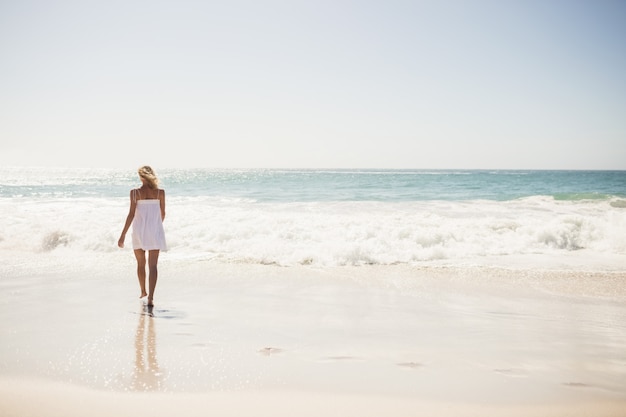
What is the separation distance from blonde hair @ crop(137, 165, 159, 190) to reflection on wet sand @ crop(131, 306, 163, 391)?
72.1 inches

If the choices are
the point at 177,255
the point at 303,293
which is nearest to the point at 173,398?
the point at 303,293

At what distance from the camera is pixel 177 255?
1022cm

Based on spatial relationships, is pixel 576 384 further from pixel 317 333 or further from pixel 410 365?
pixel 317 333

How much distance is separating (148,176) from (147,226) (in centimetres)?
69

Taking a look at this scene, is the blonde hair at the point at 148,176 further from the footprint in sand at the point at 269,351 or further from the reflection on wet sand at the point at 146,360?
the footprint in sand at the point at 269,351

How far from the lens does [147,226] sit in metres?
6.14

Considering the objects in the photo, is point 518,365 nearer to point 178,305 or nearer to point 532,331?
point 532,331

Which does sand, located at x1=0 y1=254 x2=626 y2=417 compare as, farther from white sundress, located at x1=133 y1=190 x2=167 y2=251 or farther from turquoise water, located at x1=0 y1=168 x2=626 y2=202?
turquoise water, located at x1=0 y1=168 x2=626 y2=202

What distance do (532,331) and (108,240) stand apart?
398 inches

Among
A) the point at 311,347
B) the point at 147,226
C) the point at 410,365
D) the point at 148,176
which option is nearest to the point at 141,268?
the point at 147,226

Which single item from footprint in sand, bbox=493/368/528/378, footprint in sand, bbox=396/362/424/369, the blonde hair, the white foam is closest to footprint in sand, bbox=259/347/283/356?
footprint in sand, bbox=396/362/424/369

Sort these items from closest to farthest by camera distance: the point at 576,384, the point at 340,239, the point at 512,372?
the point at 576,384, the point at 512,372, the point at 340,239

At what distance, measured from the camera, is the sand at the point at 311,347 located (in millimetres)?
3275

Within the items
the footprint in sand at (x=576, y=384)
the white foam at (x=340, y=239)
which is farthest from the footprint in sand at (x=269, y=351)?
the white foam at (x=340, y=239)
